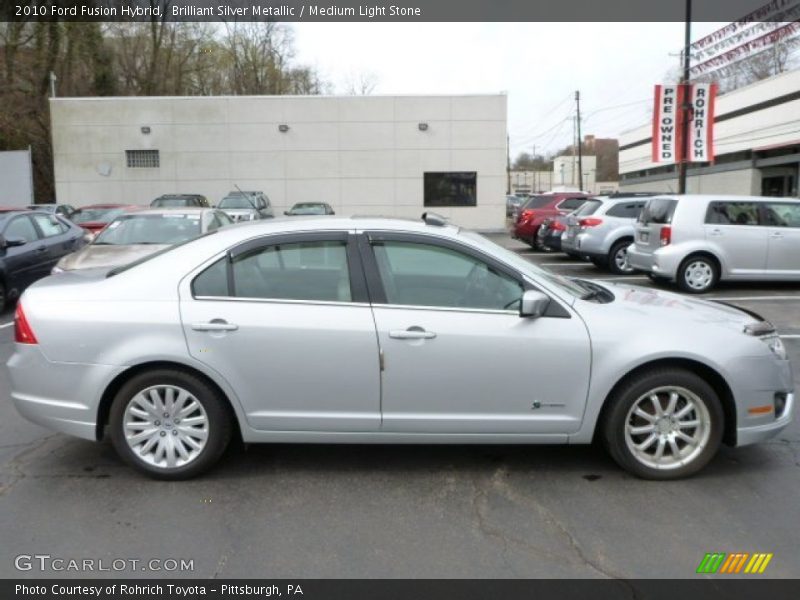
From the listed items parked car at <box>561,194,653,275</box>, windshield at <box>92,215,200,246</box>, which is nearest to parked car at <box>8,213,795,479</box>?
windshield at <box>92,215,200,246</box>

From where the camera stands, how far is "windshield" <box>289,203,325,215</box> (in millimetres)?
22469

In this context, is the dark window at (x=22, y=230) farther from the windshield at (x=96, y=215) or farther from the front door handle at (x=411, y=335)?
the front door handle at (x=411, y=335)

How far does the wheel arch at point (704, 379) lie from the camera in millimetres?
3957

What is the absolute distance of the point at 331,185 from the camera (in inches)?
1096

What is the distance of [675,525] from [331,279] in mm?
2299

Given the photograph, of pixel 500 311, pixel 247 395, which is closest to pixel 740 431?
pixel 500 311

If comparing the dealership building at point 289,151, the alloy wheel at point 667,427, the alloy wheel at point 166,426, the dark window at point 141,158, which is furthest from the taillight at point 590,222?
the dark window at point 141,158

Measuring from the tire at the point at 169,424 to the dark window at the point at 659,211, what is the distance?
951 centimetres

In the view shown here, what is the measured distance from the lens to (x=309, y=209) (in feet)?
74.9

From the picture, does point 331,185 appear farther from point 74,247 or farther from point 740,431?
point 740,431

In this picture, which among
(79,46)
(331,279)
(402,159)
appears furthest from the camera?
(79,46)

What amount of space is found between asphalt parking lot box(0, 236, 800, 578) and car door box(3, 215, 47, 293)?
237 inches

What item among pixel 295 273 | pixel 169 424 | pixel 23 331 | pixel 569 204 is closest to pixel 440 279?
pixel 295 273
